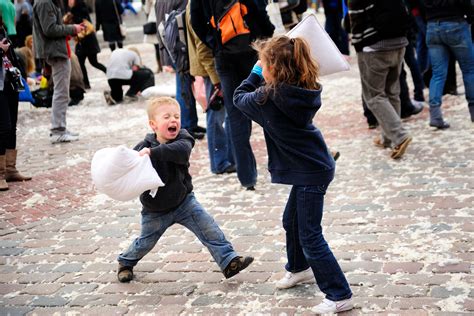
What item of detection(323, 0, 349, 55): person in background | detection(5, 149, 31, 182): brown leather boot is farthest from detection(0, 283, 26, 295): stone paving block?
detection(323, 0, 349, 55): person in background

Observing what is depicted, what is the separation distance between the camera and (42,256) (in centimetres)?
565

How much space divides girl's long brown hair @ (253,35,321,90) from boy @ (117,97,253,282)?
32.2 inches

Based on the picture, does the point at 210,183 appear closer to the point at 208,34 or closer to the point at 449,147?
the point at 208,34

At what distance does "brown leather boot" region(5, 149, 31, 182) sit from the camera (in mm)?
7922

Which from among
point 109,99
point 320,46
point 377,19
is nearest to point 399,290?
point 320,46

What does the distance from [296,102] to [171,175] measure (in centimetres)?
111

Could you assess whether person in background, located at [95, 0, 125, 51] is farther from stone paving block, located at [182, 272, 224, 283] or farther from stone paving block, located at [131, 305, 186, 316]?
stone paving block, located at [131, 305, 186, 316]

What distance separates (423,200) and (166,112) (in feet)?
8.23

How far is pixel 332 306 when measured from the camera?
4.04m

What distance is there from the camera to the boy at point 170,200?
179 inches

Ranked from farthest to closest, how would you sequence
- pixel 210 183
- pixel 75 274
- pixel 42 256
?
pixel 210 183, pixel 42 256, pixel 75 274

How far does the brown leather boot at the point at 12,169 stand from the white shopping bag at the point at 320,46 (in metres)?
4.26

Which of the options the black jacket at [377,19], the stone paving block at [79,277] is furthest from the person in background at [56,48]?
the stone paving block at [79,277]

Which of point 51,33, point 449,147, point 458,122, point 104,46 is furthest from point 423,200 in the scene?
point 104,46
